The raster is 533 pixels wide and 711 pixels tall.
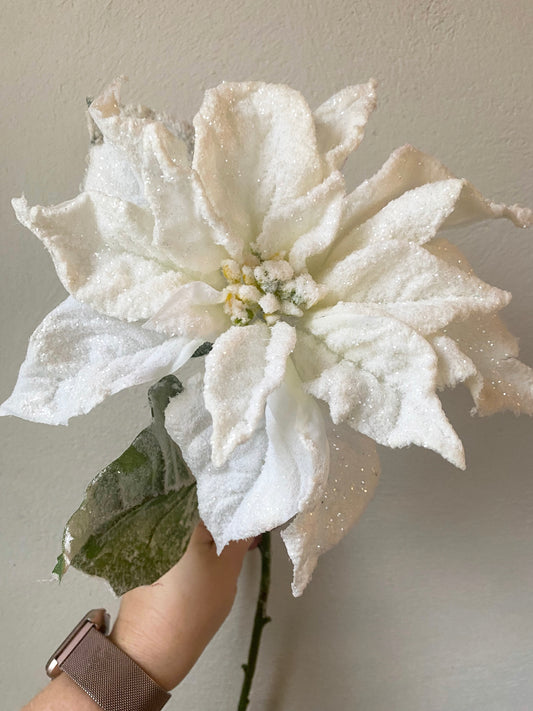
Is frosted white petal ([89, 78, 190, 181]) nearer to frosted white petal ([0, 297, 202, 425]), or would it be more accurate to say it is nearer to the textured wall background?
frosted white petal ([0, 297, 202, 425])

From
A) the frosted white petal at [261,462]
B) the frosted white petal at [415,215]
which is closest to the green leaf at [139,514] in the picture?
the frosted white petal at [261,462]

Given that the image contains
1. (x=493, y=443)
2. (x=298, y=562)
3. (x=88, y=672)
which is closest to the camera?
(x=298, y=562)

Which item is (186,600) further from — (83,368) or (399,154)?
(399,154)

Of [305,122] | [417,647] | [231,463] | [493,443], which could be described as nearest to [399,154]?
[305,122]

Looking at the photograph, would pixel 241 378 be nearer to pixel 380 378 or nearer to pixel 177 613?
pixel 380 378

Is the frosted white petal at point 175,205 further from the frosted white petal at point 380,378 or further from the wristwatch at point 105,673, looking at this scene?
the wristwatch at point 105,673

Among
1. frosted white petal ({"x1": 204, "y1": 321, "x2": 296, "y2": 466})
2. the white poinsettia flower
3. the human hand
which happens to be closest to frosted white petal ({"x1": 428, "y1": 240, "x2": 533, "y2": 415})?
the white poinsettia flower

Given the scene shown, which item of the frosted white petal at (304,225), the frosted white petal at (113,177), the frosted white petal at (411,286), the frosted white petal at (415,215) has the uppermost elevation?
the frosted white petal at (113,177)
